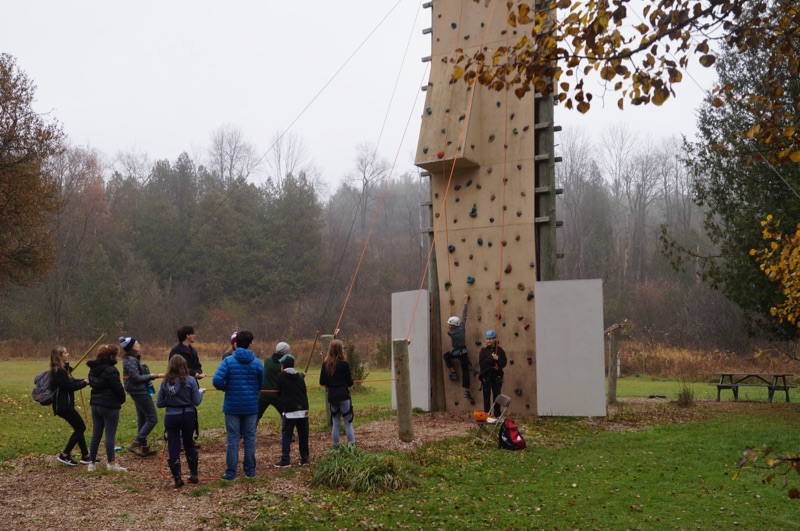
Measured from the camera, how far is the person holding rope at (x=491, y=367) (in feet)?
38.5

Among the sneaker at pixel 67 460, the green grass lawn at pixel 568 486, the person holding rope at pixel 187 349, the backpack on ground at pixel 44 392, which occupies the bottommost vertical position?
the green grass lawn at pixel 568 486

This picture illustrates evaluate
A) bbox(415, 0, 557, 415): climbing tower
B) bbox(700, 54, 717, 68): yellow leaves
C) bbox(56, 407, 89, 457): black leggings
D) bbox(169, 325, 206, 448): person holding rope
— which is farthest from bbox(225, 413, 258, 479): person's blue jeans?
bbox(700, 54, 717, 68): yellow leaves

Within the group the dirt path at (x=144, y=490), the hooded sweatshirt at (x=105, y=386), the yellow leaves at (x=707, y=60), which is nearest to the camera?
the yellow leaves at (x=707, y=60)

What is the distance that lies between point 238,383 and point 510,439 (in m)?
3.93

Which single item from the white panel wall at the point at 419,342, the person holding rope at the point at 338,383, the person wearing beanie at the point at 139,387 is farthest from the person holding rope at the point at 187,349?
the white panel wall at the point at 419,342

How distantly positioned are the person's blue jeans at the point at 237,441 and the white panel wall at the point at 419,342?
17.4 ft

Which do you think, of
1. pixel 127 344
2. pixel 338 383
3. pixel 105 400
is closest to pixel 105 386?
pixel 105 400

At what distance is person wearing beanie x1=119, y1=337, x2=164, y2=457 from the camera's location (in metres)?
9.38

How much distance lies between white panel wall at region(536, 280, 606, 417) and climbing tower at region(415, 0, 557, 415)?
0.45 metres

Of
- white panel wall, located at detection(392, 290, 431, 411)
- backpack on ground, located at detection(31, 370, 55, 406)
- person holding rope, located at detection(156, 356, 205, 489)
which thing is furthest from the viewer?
white panel wall, located at detection(392, 290, 431, 411)

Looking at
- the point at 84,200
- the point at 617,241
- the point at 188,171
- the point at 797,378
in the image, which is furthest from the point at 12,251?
the point at 617,241

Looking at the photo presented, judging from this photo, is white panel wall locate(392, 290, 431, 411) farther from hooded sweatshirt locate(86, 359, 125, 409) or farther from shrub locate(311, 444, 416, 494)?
hooded sweatshirt locate(86, 359, 125, 409)

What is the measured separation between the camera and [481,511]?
689 cm

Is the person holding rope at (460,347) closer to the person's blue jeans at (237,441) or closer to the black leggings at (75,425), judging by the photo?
the person's blue jeans at (237,441)
